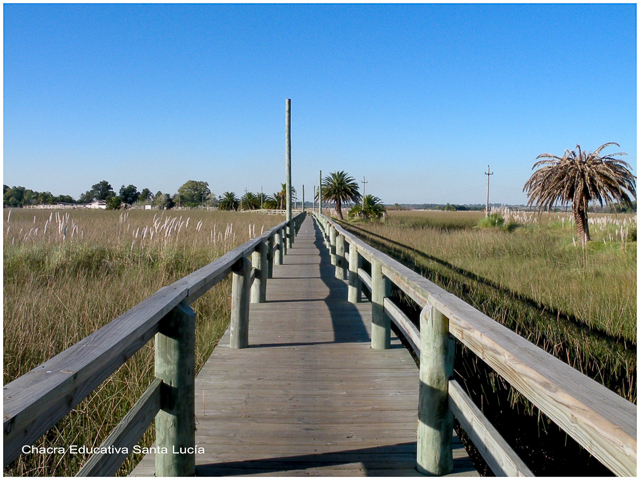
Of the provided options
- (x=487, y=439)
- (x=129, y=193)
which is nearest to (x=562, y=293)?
(x=487, y=439)

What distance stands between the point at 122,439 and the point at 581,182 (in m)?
13.2

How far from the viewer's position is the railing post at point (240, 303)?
14.1ft

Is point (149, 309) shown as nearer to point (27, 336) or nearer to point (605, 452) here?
point (605, 452)

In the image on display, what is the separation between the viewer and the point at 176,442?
2.22 meters

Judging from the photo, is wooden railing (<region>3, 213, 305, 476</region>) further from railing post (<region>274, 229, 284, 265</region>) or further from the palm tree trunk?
the palm tree trunk

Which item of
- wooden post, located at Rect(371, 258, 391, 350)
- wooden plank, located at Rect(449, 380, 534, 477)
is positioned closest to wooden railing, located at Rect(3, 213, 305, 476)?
wooden plank, located at Rect(449, 380, 534, 477)

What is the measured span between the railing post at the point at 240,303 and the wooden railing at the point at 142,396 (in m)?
1.15

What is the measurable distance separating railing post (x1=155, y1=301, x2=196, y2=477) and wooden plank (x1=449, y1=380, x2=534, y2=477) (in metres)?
1.31

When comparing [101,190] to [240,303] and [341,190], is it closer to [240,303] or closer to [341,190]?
[341,190]

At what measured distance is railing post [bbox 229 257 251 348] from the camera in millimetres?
4285

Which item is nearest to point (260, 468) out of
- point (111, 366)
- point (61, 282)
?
point (111, 366)

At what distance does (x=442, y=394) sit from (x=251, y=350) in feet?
8.01

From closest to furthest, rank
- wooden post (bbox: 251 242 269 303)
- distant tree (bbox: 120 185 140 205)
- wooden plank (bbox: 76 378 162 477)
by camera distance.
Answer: wooden plank (bbox: 76 378 162 477), wooden post (bbox: 251 242 269 303), distant tree (bbox: 120 185 140 205)

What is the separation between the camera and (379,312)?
14.2 ft
